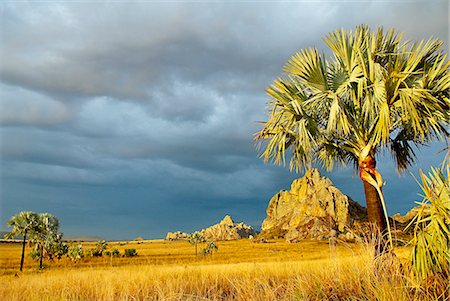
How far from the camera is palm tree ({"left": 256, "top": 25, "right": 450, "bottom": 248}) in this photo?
1194 centimetres

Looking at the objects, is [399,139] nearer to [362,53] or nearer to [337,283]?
[362,53]

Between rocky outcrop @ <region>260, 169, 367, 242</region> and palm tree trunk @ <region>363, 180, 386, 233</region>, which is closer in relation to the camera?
palm tree trunk @ <region>363, 180, 386, 233</region>

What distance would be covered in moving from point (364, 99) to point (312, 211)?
6176 inches

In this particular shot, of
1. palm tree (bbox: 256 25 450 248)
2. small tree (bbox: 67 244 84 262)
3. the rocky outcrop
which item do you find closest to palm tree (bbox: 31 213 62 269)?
small tree (bbox: 67 244 84 262)

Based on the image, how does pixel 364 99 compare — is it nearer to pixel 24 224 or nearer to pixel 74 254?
pixel 24 224

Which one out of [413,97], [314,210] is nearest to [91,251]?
[413,97]

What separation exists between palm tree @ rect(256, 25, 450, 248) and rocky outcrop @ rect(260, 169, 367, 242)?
11325 cm

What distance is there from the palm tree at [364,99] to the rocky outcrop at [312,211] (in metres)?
113

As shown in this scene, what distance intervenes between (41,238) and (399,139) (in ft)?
107

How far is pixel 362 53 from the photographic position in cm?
1262

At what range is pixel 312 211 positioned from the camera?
164 meters

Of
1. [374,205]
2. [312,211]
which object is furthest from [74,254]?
[312,211]

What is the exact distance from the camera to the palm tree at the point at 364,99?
39.2 ft

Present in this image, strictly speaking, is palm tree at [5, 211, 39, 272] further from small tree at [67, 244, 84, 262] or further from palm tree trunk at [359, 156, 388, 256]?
palm tree trunk at [359, 156, 388, 256]
